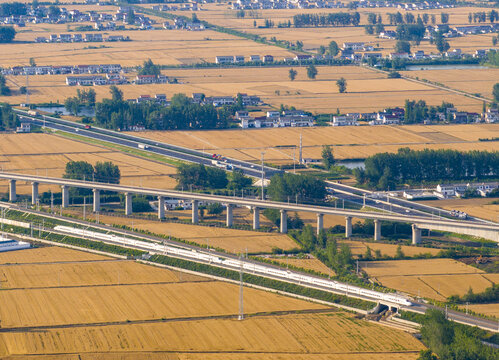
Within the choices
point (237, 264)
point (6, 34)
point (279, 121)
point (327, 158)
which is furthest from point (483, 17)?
point (237, 264)

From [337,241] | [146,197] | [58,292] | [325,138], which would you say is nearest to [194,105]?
[325,138]

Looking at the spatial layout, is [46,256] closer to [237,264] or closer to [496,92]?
[237,264]

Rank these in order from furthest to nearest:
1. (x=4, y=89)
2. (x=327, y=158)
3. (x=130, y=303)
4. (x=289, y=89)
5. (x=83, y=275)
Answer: (x=289, y=89)
(x=4, y=89)
(x=327, y=158)
(x=83, y=275)
(x=130, y=303)

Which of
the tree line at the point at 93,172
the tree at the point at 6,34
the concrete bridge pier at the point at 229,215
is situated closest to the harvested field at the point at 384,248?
the concrete bridge pier at the point at 229,215

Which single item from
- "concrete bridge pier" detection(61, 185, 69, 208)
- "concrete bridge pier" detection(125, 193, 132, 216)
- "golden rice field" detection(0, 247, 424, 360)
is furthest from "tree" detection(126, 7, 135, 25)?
"golden rice field" detection(0, 247, 424, 360)

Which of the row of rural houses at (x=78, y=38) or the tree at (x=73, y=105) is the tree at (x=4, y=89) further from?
the row of rural houses at (x=78, y=38)

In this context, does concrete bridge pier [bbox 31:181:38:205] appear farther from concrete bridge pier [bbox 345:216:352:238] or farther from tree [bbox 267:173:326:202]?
concrete bridge pier [bbox 345:216:352:238]
